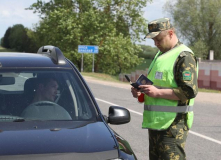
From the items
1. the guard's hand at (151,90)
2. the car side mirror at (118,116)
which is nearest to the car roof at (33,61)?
the car side mirror at (118,116)

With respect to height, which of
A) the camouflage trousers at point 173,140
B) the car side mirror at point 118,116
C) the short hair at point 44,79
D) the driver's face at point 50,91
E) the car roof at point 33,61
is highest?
the car roof at point 33,61

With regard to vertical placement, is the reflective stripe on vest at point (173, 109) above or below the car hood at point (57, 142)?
above

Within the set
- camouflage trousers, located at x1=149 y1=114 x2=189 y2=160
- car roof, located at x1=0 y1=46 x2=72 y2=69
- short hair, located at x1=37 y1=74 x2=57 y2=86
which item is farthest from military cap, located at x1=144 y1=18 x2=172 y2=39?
short hair, located at x1=37 y1=74 x2=57 y2=86

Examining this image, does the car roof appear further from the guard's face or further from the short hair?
the guard's face

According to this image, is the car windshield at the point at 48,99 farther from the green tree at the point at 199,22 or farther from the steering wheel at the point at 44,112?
the green tree at the point at 199,22

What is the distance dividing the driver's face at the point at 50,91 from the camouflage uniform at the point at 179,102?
40.8 inches

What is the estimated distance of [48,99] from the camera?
491 centimetres

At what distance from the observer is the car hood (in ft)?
11.8

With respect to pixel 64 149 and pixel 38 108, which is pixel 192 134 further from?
pixel 64 149

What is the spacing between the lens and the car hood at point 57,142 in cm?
360

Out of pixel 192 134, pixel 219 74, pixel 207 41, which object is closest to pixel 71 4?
pixel 207 41

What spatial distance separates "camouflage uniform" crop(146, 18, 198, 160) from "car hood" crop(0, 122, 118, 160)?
52cm

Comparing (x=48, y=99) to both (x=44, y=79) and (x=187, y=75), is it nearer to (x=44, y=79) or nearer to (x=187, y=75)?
(x=44, y=79)

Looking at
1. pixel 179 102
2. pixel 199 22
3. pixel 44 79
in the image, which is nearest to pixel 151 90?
pixel 179 102
